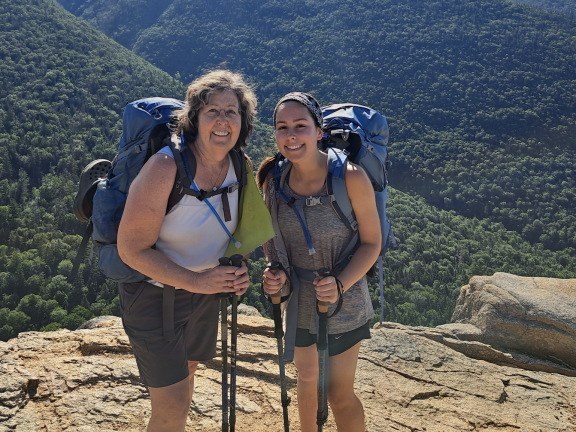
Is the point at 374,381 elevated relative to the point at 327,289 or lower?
lower

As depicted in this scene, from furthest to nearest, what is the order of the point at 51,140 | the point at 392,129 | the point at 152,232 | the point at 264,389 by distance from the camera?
the point at 392,129 → the point at 51,140 → the point at 264,389 → the point at 152,232

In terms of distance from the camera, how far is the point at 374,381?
4.59 meters

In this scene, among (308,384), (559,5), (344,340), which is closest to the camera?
(344,340)

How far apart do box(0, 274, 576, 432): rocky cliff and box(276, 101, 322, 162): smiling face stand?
2.48m

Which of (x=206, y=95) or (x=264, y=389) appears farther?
(x=264, y=389)

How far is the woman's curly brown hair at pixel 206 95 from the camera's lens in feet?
7.59

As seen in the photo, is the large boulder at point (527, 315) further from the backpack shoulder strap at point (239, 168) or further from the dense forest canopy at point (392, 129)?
the dense forest canopy at point (392, 129)

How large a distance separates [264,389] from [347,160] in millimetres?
2741

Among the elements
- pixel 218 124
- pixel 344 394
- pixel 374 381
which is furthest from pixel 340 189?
pixel 374 381

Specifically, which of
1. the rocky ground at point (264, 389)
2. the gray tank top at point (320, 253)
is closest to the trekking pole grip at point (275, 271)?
the gray tank top at point (320, 253)

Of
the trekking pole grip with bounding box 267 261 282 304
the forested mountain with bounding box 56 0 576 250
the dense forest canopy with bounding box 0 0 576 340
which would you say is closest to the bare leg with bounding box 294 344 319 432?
the trekking pole grip with bounding box 267 261 282 304

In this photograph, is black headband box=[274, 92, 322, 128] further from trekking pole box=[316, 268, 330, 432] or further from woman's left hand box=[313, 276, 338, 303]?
trekking pole box=[316, 268, 330, 432]

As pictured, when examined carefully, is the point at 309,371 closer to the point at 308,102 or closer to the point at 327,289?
the point at 327,289

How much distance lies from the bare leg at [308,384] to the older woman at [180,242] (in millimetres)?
641
